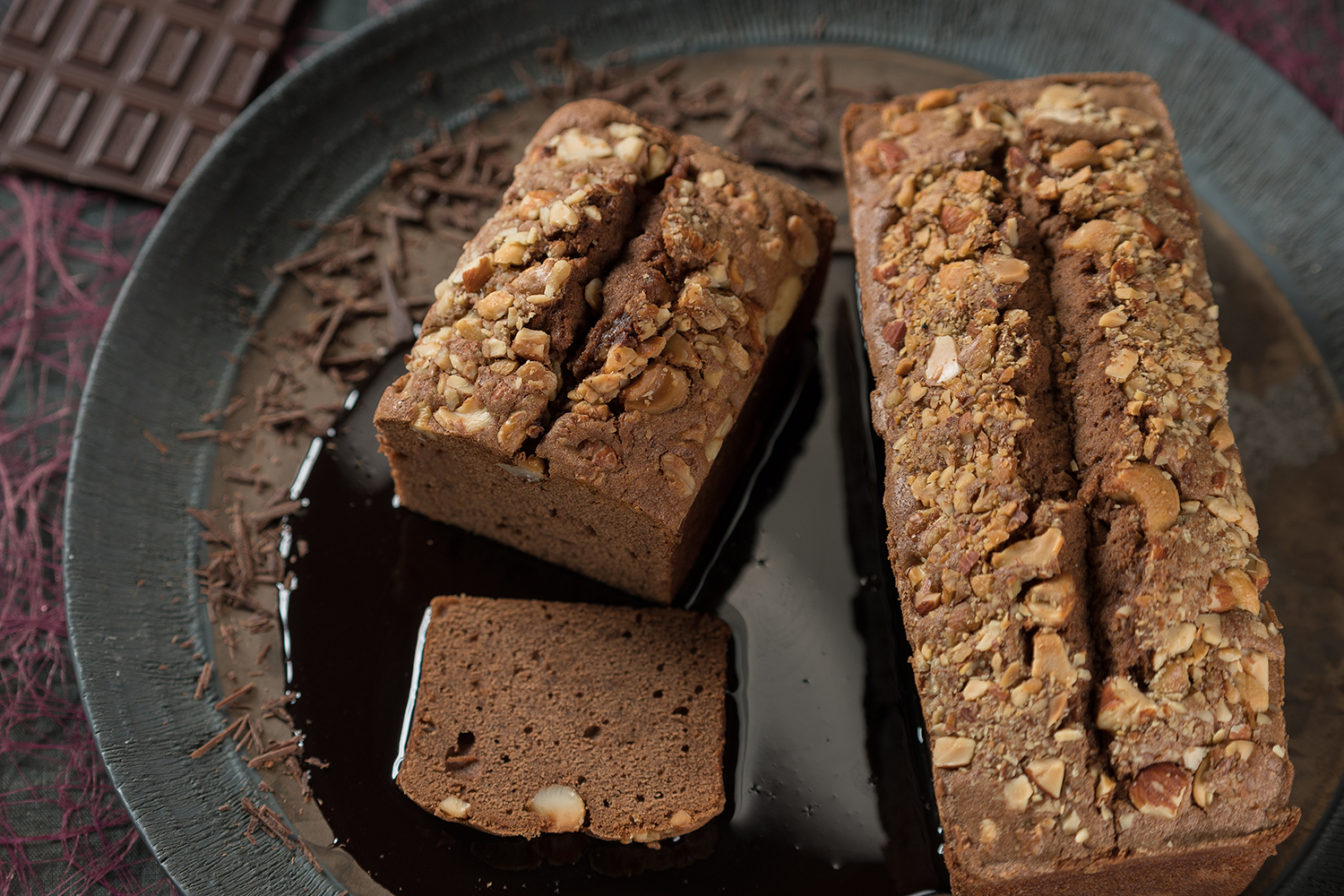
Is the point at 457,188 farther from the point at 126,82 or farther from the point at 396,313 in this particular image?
the point at 126,82

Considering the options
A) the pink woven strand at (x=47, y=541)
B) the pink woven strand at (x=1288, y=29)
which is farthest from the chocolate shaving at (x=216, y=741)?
the pink woven strand at (x=1288, y=29)

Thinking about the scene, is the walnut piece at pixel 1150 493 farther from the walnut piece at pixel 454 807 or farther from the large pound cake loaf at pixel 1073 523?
the walnut piece at pixel 454 807

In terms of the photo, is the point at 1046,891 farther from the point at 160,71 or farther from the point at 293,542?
the point at 160,71

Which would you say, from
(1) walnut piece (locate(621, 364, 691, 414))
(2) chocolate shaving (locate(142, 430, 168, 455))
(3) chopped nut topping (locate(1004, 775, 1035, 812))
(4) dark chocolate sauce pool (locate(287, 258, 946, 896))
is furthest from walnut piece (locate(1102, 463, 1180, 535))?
(2) chocolate shaving (locate(142, 430, 168, 455))

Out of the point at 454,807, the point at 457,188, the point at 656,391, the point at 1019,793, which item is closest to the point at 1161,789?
the point at 1019,793

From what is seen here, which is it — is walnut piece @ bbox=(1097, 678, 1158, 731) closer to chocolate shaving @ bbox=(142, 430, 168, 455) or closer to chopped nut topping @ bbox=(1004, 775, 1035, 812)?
chopped nut topping @ bbox=(1004, 775, 1035, 812)

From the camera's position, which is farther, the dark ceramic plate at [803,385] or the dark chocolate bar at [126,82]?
the dark chocolate bar at [126,82]
